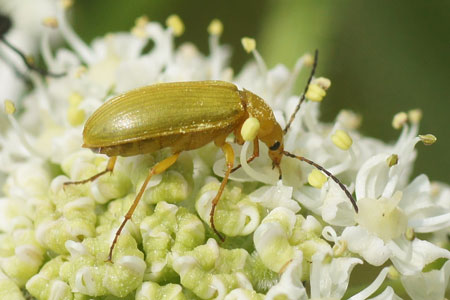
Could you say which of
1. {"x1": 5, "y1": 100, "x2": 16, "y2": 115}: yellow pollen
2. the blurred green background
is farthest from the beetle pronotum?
the blurred green background

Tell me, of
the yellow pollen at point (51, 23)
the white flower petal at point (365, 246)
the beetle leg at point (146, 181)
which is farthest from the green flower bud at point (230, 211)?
the yellow pollen at point (51, 23)

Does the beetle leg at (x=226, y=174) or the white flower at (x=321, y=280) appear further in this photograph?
the beetle leg at (x=226, y=174)

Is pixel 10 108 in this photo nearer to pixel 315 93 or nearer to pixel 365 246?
pixel 315 93

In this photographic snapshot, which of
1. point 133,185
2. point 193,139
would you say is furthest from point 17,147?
point 193,139

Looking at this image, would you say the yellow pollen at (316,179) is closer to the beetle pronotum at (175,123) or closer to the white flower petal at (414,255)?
the beetle pronotum at (175,123)

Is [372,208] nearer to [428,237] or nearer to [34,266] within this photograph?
[428,237]

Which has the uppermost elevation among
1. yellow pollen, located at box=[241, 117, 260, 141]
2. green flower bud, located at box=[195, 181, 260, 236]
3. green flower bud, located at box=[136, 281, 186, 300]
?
yellow pollen, located at box=[241, 117, 260, 141]

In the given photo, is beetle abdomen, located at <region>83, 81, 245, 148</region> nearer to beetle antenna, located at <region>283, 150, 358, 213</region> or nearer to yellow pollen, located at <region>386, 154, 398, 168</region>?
beetle antenna, located at <region>283, 150, 358, 213</region>
